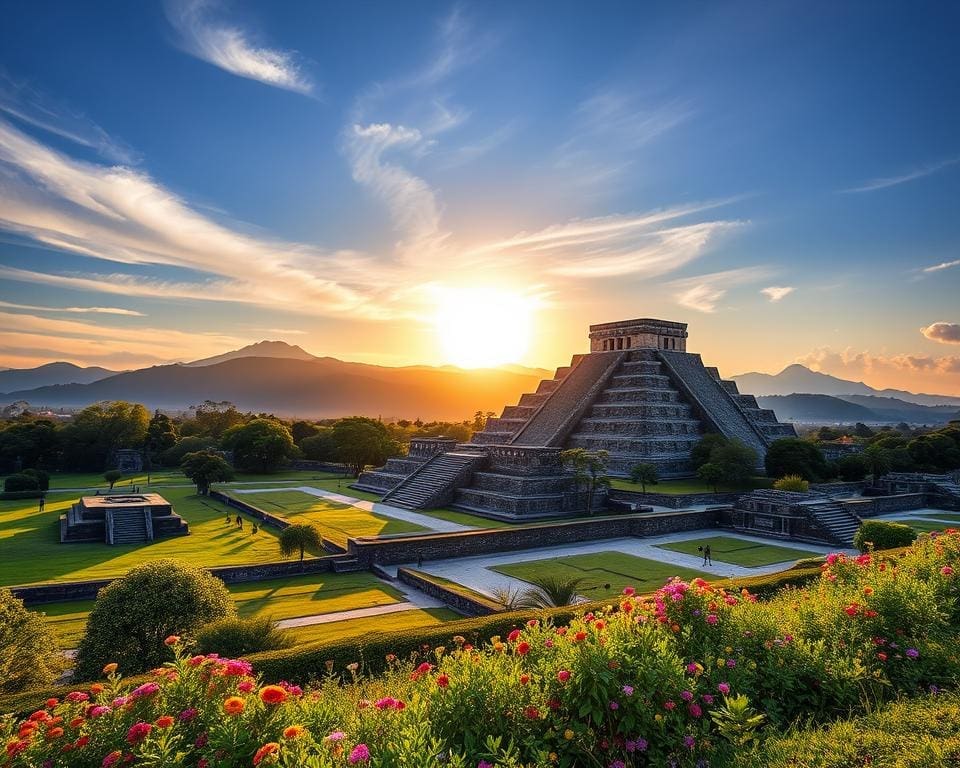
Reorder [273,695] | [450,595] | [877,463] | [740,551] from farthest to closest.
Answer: [877,463] < [740,551] < [450,595] < [273,695]

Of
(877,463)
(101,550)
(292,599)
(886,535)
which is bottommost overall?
(101,550)

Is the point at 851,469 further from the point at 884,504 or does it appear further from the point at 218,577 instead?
the point at 218,577

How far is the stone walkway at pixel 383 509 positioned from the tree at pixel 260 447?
11.6 metres

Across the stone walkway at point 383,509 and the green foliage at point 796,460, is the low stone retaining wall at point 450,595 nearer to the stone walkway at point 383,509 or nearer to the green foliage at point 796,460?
the stone walkway at point 383,509

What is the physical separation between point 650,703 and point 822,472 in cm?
4617

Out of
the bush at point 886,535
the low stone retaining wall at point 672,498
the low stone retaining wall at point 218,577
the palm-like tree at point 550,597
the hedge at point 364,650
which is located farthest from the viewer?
the low stone retaining wall at point 672,498

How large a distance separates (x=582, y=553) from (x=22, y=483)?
4506 centimetres

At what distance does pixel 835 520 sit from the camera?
3002 cm

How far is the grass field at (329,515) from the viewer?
30.4m

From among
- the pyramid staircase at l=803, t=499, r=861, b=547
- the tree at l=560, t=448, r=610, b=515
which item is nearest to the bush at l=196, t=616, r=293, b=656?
the tree at l=560, t=448, r=610, b=515

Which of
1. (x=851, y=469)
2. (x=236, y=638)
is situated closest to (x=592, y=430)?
(x=851, y=469)

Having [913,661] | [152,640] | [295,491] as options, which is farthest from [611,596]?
[295,491]

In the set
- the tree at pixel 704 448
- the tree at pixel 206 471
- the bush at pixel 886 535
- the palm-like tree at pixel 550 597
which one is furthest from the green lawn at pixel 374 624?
the tree at pixel 206 471

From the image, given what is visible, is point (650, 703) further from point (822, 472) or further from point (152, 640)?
point (822, 472)
